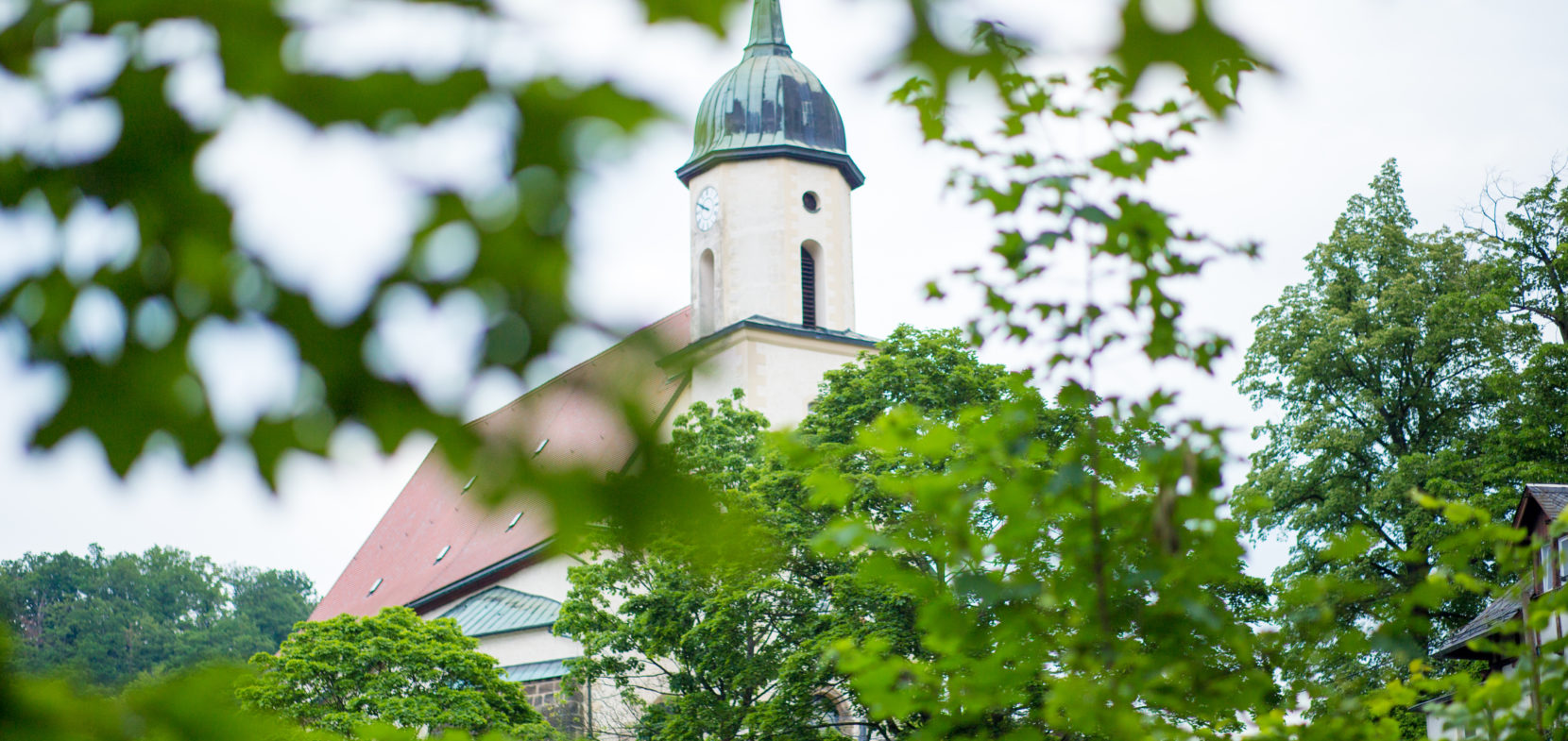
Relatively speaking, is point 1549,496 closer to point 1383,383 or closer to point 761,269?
point 1383,383

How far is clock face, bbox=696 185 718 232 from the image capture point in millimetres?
26719

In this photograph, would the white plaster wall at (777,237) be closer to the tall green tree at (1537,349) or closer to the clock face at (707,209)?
the clock face at (707,209)

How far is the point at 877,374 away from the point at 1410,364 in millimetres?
9758

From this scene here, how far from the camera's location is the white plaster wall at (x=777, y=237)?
84.1 feet

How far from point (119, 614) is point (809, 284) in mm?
24965

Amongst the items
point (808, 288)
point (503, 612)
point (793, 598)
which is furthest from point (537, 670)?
point (793, 598)

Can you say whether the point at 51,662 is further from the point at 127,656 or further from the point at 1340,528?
the point at 1340,528

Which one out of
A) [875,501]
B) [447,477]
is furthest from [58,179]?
[875,501]

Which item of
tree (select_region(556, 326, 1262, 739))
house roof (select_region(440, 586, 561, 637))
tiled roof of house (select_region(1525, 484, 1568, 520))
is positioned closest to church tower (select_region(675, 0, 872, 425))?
house roof (select_region(440, 586, 561, 637))

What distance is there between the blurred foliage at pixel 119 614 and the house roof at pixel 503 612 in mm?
22884

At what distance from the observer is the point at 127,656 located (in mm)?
1062

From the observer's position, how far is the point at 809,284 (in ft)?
86.4

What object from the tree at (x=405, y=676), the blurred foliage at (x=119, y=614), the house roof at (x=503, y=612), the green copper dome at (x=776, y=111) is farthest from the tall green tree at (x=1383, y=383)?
the blurred foliage at (x=119, y=614)

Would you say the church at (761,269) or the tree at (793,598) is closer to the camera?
the tree at (793,598)
